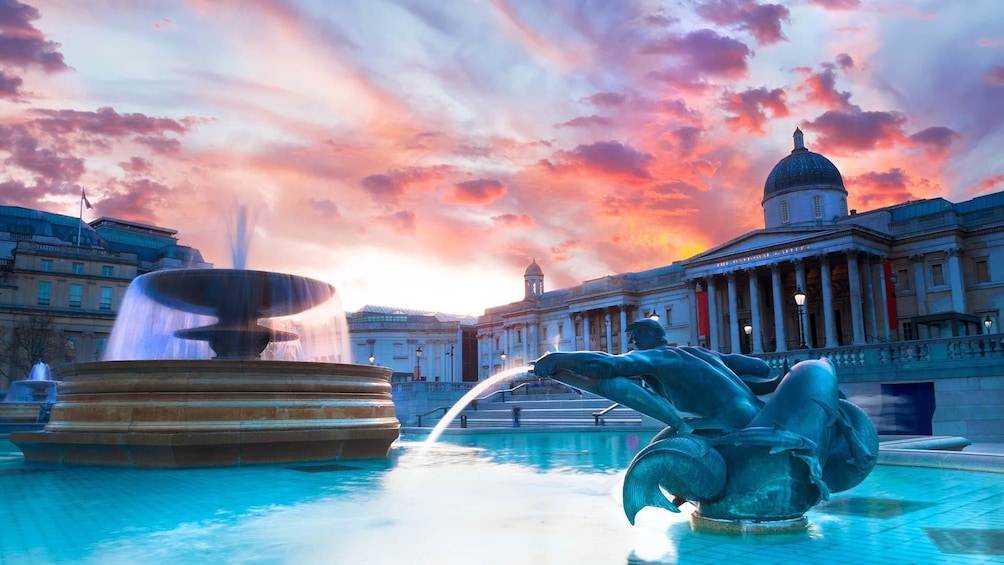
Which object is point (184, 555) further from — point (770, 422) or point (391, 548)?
point (770, 422)

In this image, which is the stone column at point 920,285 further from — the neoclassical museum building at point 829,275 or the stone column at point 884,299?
the stone column at point 884,299

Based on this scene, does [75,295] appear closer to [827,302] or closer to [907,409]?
[827,302]

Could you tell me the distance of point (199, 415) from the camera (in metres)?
11.2

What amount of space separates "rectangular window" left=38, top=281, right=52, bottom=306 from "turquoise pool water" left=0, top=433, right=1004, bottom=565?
6288 cm

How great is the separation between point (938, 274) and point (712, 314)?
15.9 m

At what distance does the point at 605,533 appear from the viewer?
591 cm

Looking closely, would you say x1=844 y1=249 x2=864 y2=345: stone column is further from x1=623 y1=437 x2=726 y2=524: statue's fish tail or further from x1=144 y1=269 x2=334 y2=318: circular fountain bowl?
x1=623 y1=437 x2=726 y2=524: statue's fish tail

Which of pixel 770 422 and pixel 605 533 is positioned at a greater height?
pixel 770 422

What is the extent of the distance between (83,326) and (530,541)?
71.1m

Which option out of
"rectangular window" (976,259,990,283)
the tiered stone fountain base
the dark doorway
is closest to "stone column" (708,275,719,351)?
"rectangular window" (976,259,990,283)

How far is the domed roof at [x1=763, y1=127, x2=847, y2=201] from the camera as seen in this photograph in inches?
2159

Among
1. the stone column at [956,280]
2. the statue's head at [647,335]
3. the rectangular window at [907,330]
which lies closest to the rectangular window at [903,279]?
the rectangular window at [907,330]

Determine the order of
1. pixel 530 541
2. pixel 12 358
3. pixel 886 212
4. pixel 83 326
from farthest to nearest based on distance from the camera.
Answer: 1. pixel 83 326
2. pixel 12 358
3. pixel 886 212
4. pixel 530 541

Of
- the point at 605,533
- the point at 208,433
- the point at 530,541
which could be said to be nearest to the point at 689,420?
the point at 605,533
